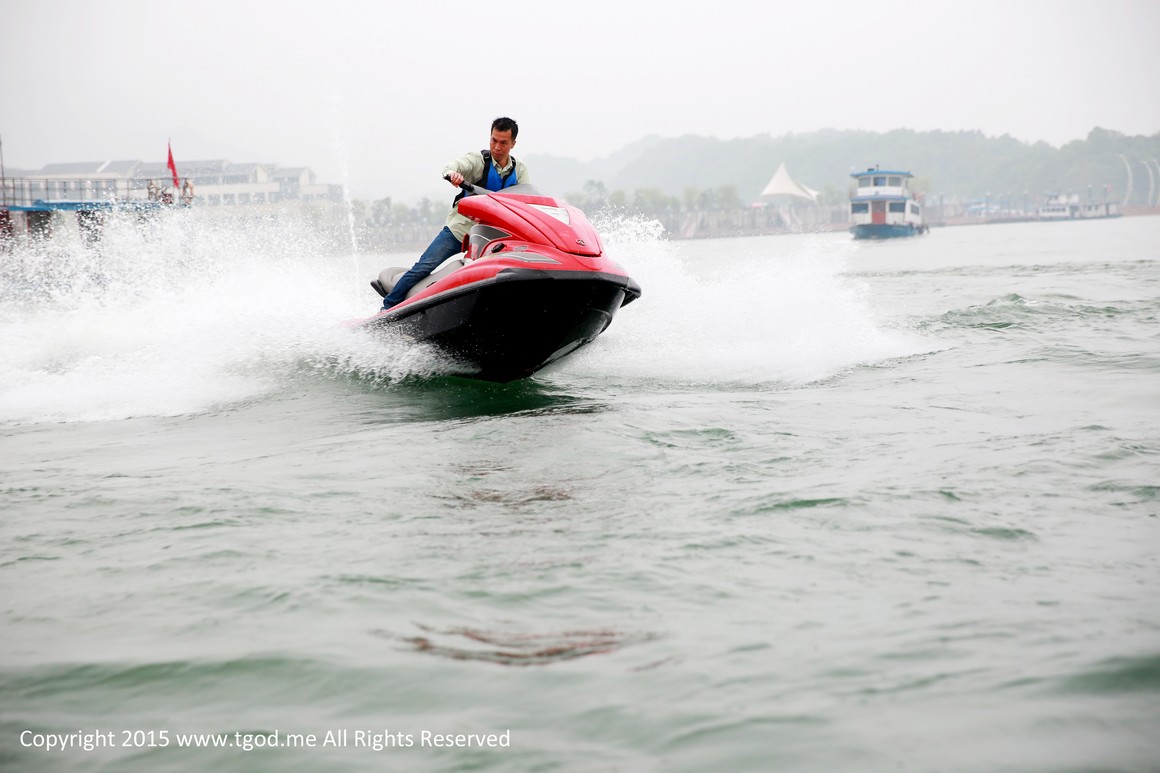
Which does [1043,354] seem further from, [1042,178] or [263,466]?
[1042,178]

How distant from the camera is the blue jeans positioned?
7398 mm

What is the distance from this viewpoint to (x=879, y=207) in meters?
67.1

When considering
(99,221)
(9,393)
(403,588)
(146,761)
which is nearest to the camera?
(146,761)

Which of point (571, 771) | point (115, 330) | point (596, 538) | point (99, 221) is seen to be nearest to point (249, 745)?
point (571, 771)

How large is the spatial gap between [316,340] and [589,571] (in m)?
5.39

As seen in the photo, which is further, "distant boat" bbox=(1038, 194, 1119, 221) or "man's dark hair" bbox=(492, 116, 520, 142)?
"distant boat" bbox=(1038, 194, 1119, 221)

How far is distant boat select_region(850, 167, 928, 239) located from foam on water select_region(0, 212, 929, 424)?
5768cm

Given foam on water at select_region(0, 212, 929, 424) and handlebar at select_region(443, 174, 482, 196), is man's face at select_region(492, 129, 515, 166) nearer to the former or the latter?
handlebar at select_region(443, 174, 482, 196)

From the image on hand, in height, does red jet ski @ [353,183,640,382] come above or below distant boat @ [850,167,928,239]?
below

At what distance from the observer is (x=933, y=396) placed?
21.3 feet

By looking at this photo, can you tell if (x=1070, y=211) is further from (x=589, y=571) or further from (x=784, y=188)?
(x=589, y=571)

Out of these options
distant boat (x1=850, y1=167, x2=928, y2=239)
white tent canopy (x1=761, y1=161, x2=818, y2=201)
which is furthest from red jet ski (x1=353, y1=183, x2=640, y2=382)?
white tent canopy (x1=761, y1=161, x2=818, y2=201)

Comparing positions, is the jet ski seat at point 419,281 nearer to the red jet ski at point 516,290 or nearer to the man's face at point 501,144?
the red jet ski at point 516,290

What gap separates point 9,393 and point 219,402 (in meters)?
1.94
